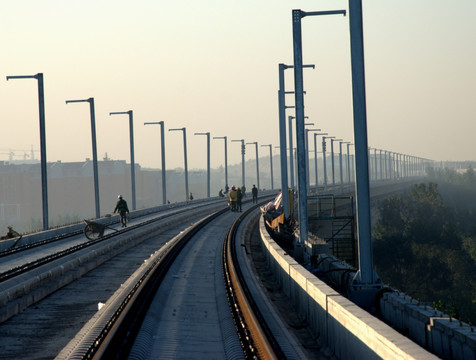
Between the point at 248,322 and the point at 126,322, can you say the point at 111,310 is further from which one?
the point at 248,322

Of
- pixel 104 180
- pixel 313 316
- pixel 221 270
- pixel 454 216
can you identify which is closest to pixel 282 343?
pixel 313 316

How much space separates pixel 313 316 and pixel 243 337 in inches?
73.9

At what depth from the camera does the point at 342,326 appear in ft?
37.4

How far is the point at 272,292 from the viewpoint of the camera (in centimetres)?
2033

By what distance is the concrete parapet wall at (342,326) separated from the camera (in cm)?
879

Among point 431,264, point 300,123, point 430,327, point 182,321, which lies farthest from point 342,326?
point 431,264

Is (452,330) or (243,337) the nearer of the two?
(452,330)

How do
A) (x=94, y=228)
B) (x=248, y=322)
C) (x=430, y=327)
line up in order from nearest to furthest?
(x=430, y=327) → (x=248, y=322) → (x=94, y=228)

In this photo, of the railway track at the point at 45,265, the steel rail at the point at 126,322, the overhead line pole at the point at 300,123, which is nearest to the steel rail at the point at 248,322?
the steel rail at the point at 126,322

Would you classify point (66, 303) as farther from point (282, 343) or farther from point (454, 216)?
point (454, 216)

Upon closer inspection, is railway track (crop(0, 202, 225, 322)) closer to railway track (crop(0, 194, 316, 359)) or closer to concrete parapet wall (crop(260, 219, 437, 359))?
railway track (crop(0, 194, 316, 359))

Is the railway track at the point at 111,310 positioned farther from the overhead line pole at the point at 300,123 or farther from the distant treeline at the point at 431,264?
the distant treeline at the point at 431,264

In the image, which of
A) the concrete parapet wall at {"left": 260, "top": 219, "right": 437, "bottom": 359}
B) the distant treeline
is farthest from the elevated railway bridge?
the distant treeline

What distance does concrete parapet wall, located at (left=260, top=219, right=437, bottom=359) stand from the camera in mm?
8789
